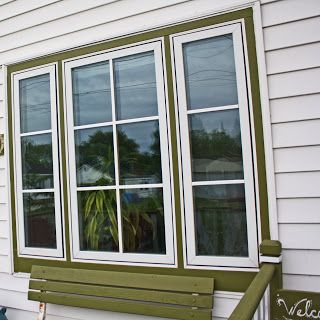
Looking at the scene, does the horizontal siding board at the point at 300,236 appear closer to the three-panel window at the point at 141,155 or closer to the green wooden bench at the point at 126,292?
the three-panel window at the point at 141,155

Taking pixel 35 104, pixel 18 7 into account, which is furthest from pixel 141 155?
pixel 18 7

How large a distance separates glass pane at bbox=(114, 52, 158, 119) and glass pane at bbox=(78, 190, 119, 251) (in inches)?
24.5

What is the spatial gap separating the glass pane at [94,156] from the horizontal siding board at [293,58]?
1.22 meters

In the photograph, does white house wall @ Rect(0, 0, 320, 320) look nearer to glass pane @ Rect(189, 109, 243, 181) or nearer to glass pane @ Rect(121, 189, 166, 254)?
glass pane @ Rect(189, 109, 243, 181)

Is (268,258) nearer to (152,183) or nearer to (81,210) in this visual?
(152,183)

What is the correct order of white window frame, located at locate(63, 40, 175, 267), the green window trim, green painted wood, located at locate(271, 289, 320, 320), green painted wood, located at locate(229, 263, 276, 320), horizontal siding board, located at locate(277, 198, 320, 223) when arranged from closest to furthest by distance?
1. green painted wood, located at locate(229, 263, 276, 320)
2. green painted wood, located at locate(271, 289, 320, 320)
3. horizontal siding board, located at locate(277, 198, 320, 223)
4. the green window trim
5. white window frame, located at locate(63, 40, 175, 267)

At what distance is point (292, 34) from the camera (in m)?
2.12

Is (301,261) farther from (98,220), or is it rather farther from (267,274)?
(98,220)

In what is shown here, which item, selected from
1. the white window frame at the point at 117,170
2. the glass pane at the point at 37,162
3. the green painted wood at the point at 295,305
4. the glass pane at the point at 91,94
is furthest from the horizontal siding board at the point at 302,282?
the glass pane at the point at 37,162

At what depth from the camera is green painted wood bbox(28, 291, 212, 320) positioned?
2.25 meters

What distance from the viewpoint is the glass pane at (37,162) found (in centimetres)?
301

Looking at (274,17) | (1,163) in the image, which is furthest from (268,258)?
(1,163)

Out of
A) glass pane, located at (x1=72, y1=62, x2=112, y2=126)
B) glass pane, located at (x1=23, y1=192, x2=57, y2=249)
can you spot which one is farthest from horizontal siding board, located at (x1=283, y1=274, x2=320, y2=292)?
glass pane, located at (x1=23, y1=192, x2=57, y2=249)

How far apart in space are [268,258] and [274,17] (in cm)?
141
